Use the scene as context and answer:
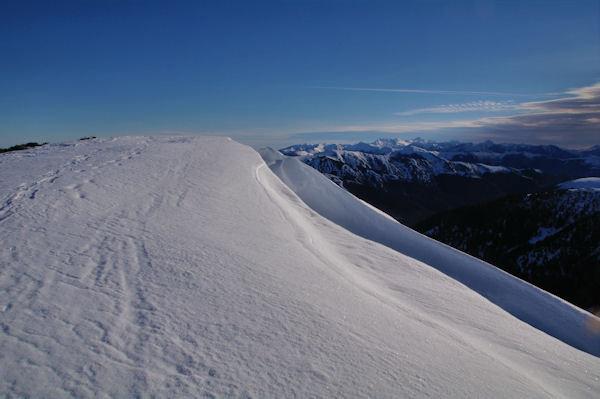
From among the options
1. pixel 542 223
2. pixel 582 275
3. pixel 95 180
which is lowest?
pixel 582 275

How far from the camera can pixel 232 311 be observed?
3.29 meters

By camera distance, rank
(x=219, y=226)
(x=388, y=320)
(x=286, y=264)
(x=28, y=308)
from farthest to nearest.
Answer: (x=219, y=226), (x=286, y=264), (x=388, y=320), (x=28, y=308)

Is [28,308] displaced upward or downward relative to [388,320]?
upward

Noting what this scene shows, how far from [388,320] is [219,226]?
3.75 meters

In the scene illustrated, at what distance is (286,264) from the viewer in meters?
4.80

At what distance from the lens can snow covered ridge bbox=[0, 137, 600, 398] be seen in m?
2.42

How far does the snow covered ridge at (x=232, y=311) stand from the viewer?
7.95 ft

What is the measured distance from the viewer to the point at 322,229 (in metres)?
8.30

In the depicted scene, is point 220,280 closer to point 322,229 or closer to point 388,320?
point 388,320

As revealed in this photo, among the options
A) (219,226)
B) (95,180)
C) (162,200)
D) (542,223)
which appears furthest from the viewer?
(542,223)

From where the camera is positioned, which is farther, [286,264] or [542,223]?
[542,223]

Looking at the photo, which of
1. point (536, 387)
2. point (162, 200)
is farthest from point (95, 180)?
point (536, 387)

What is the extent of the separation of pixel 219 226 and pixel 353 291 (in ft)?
10.1

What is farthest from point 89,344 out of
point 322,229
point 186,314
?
point 322,229
